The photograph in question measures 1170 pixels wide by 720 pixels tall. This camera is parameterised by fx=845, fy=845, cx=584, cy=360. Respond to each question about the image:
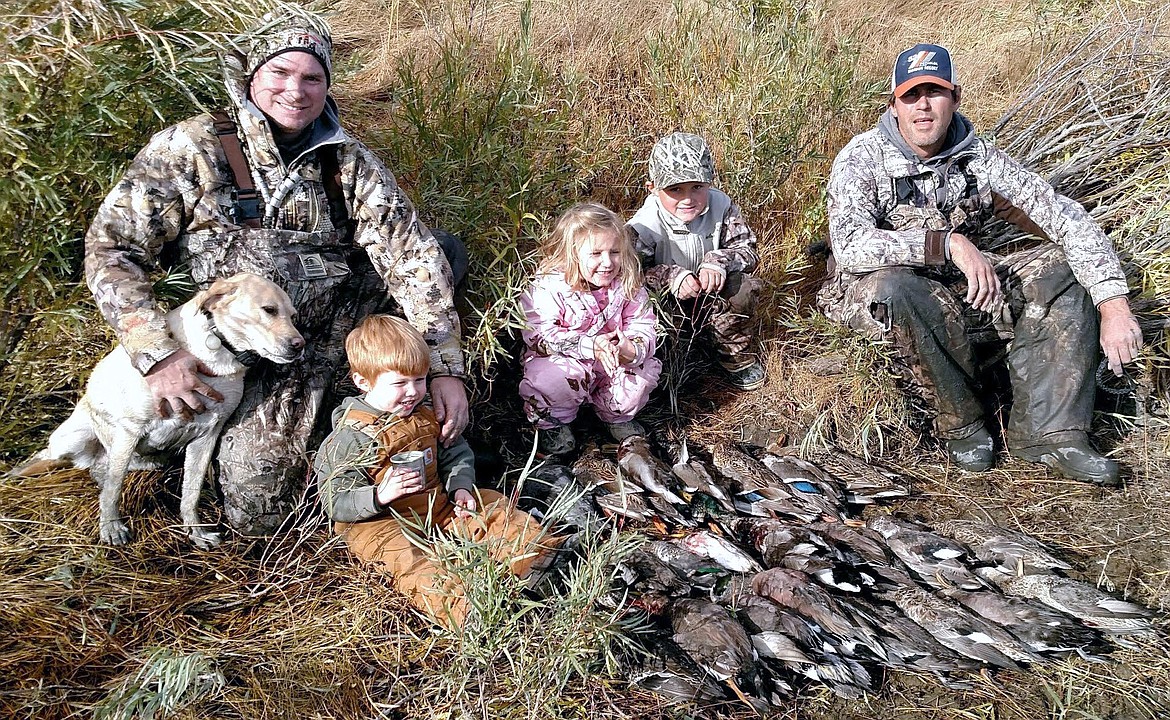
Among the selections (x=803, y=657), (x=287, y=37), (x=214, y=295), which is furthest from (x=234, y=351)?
(x=803, y=657)

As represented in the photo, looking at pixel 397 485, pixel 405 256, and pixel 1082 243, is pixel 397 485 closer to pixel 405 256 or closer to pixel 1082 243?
pixel 405 256

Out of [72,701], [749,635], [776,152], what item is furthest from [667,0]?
[72,701]

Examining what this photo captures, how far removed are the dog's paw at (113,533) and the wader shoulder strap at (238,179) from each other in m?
1.26

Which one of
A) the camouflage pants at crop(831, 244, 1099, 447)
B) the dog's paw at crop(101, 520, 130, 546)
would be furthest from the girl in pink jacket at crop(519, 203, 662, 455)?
the dog's paw at crop(101, 520, 130, 546)

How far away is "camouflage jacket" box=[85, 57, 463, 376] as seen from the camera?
3133 millimetres

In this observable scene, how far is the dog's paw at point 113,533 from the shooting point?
323 centimetres

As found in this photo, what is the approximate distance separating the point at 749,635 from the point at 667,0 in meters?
5.51

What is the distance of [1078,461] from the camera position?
13.6 ft

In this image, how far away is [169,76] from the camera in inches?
138

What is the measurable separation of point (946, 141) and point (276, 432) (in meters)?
3.66

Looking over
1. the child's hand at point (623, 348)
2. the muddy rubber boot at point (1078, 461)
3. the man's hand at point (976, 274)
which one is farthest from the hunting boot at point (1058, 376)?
the child's hand at point (623, 348)

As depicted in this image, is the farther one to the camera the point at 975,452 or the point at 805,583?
the point at 975,452

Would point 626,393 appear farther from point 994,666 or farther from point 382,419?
point 994,666

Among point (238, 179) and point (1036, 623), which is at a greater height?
point (238, 179)
